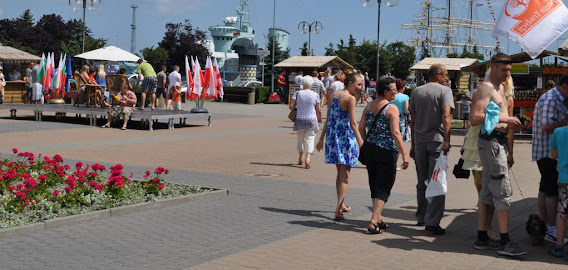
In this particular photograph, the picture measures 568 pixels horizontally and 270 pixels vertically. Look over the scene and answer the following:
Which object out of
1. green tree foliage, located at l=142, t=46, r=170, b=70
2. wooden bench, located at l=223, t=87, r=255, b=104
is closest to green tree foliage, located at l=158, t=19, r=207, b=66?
green tree foliage, located at l=142, t=46, r=170, b=70

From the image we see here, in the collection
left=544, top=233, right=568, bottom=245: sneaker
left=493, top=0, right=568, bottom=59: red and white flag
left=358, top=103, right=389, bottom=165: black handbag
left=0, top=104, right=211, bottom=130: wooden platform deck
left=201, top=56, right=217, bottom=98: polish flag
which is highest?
left=493, top=0, right=568, bottom=59: red and white flag

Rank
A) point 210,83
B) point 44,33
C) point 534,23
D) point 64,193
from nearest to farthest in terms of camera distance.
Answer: point 534,23, point 64,193, point 210,83, point 44,33

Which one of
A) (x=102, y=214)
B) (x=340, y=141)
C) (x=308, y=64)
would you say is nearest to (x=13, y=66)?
(x=308, y=64)

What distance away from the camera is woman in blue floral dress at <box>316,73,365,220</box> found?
9164 mm

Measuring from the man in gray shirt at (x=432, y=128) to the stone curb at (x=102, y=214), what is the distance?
A: 290 centimetres

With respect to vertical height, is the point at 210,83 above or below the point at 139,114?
above

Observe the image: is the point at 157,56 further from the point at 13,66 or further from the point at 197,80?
the point at 197,80

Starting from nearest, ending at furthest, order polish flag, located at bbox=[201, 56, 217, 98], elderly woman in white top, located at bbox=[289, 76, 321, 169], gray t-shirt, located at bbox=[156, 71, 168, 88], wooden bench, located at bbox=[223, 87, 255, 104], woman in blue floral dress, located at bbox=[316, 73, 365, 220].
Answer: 1. woman in blue floral dress, located at bbox=[316, 73, 365, 220]
2. elderly woman in white top, located at bbox=[289, 76, 321, 169]
3. polish flag, located at bbox=[201, 56, 217, 98]
4. gray t-shirt, located at bbox=[156, 71, 168, 88]
5. wooden bench, located at bbox=[223, 87, 255, 104]

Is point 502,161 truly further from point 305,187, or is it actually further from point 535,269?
point 305,187

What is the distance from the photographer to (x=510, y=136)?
7.75 meters

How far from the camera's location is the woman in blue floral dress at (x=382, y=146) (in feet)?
27.7

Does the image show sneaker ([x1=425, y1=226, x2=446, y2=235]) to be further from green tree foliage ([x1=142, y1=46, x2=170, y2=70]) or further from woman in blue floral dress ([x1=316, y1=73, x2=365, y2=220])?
green tree foliage ([x1=142, y1=46, x2=170, y2=70])

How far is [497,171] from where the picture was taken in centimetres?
740

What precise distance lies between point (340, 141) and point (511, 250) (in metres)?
2.62
